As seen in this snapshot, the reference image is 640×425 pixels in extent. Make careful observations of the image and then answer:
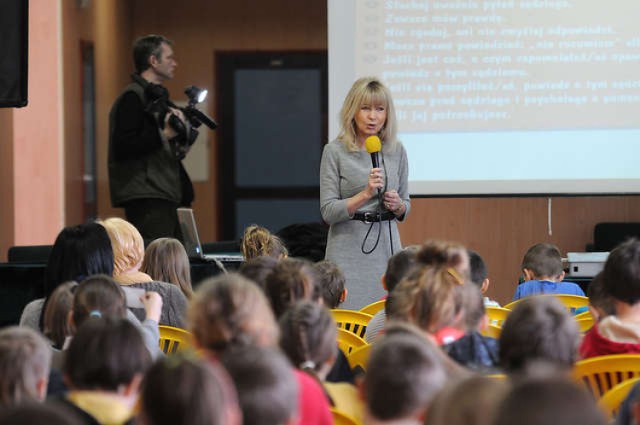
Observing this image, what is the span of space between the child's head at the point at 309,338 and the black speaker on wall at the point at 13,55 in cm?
295

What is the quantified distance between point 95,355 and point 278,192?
7922mm

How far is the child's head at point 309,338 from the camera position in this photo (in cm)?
225

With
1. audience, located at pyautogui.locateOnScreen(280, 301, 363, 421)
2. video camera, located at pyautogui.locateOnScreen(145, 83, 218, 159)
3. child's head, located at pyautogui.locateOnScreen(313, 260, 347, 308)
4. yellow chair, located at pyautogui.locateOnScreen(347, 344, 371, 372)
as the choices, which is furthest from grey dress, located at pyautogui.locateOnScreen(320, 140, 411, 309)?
audience, located at pyautogui.locateOnScreen(280, 301, 363, 421)

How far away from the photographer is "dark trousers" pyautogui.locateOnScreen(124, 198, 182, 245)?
5.65m

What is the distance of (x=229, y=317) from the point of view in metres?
2.10

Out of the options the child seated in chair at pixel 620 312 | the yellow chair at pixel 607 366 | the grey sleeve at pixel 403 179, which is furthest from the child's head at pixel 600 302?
the grey sleeve at pixel 403 179

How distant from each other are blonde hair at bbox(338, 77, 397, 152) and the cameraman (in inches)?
58.8

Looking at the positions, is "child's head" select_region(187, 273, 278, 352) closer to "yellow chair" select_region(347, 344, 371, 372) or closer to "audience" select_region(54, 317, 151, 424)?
"audience" select_region(54, 317, 151, 424)

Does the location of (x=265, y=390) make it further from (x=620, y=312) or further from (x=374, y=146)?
(x=374, y=146)

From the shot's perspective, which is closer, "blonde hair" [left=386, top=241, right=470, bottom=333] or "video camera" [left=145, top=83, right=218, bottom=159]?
"blonde hair" [left=386, top=241, right=470, bottom=333]

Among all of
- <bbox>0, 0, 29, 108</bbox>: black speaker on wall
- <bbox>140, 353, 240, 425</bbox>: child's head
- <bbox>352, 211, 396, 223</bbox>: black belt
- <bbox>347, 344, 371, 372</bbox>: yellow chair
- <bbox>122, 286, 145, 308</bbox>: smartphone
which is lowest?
<bbox>347, 344, 371, 372</bbox>: yellow chair

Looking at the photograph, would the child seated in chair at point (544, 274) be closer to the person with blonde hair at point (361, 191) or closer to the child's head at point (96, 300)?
the person with blonde hair at point (361, 191)

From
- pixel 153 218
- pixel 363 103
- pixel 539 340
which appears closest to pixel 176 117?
pixel 153 218

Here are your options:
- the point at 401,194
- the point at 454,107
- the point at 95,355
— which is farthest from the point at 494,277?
the point at 95,355
